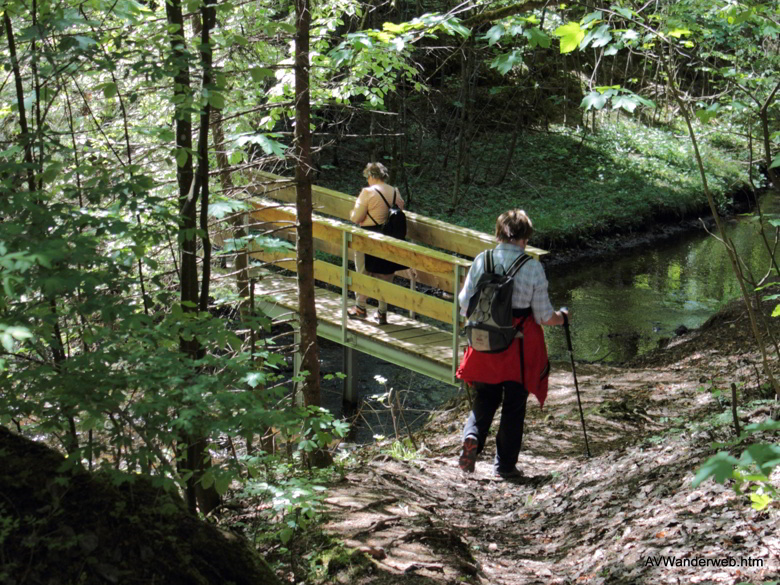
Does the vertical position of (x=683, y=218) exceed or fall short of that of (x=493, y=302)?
it falls short

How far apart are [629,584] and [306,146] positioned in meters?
3.57

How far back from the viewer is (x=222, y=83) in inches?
129

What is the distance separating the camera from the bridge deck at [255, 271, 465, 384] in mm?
7102

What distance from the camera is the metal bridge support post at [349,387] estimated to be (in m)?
9.69

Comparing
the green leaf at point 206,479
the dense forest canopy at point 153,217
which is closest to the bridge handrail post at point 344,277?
the dense forest canopy at point 153,217

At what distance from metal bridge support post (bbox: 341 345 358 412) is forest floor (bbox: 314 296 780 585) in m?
2.89

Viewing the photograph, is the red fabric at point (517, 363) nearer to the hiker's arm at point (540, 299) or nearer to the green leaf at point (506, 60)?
the hiker's arm at point (540, 299)

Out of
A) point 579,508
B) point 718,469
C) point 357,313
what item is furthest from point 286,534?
point 357,313

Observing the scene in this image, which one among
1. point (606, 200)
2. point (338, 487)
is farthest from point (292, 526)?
point (606, 200)

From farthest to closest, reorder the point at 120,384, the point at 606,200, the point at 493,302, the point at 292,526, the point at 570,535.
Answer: the point at 606,200
the point at 493,302
the point at 570,535
the point at 292,526
the point at 120,384

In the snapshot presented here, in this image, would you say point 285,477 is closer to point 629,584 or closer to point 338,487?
point 338,487

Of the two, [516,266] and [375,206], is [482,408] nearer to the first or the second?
[516,266]

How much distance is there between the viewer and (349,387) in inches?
390

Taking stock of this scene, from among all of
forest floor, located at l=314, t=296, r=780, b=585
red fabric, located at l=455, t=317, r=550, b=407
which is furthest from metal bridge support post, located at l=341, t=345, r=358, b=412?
red fabric, located at l=455, t=317, r=550, b=407
